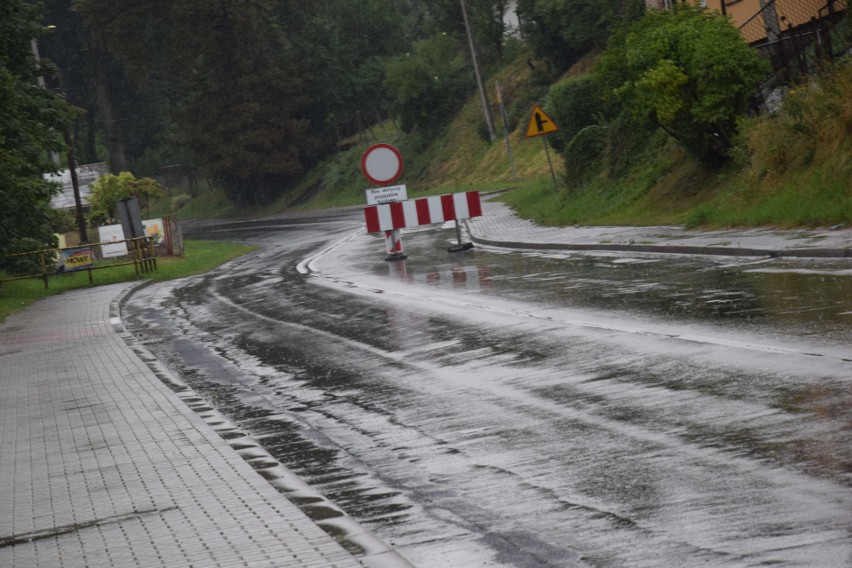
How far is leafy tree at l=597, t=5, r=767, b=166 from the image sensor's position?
24.2 m

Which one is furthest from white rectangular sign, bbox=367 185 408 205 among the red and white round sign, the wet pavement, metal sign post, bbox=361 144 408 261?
the wet pavement

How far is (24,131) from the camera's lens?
34781 mm

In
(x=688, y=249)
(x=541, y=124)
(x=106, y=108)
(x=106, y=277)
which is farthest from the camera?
(x=106, y=108)

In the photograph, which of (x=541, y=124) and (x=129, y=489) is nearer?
(x=129, y=489)

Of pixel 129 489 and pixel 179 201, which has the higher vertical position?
pixel 179 201

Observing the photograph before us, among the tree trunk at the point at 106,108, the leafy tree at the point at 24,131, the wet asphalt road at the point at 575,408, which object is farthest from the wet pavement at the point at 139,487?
the tree trunk at the point at 106,108

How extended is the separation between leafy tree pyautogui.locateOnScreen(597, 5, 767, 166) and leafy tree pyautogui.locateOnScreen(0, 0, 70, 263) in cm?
1602

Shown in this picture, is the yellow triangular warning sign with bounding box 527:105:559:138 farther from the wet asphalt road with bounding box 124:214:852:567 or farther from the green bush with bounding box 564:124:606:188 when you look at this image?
the wet asphalt road with bounding box 124:214:852:567

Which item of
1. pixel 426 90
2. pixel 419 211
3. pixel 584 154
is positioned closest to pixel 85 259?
pixel 419 211

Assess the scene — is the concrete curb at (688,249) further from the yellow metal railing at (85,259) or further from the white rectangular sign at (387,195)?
the yellow metal railing at (85,259)

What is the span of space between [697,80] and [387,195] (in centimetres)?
777

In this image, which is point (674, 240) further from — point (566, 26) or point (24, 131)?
point (566, 26)

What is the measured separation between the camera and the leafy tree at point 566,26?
58.2m

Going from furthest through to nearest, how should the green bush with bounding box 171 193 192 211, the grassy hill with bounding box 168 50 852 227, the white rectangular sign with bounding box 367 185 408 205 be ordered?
1. the green bush with bounding box 171 193 192 211
2. the white rectangular sign with bounding box 367 185 408 205
3. the grassy hill with bounding box 168 50 852 227
